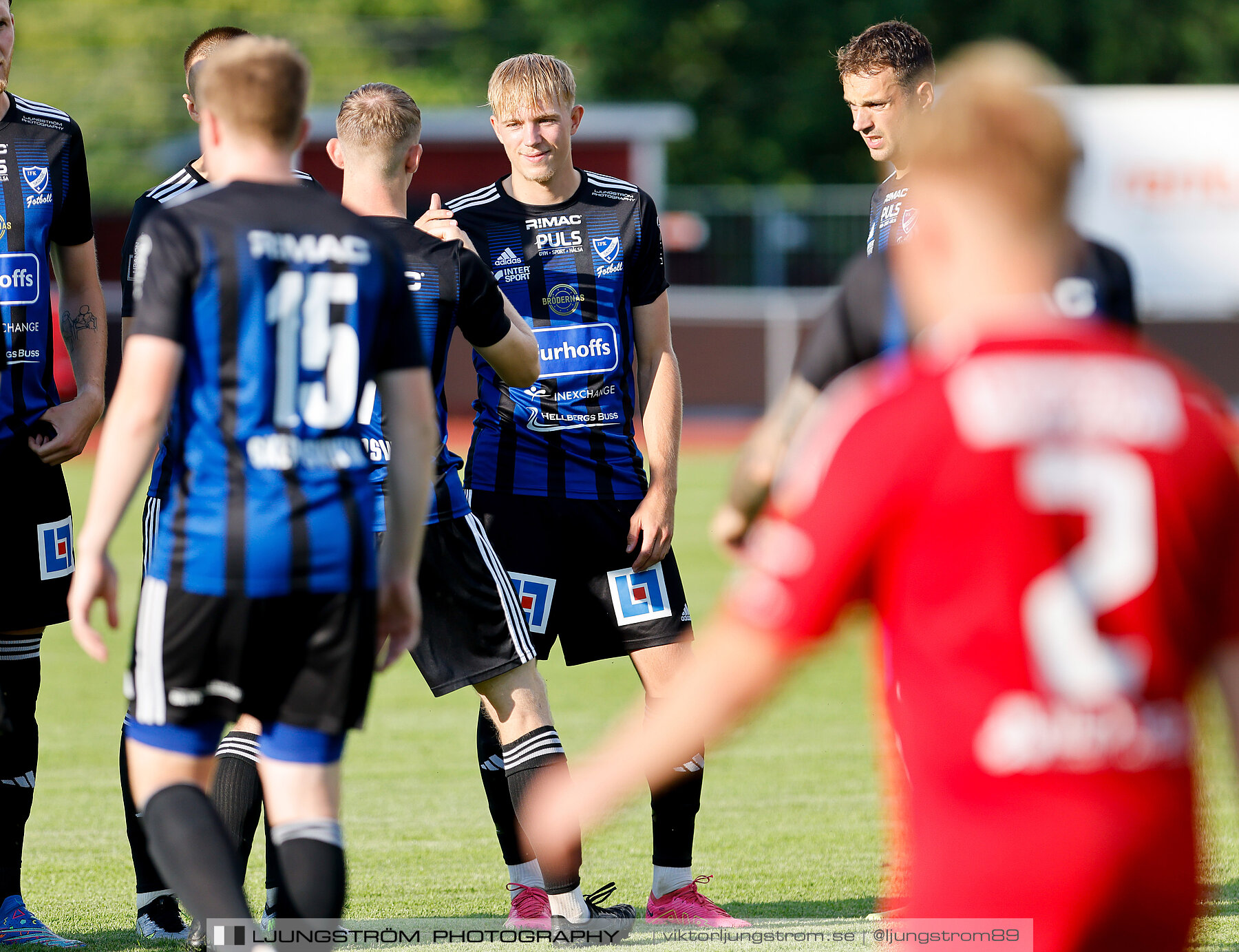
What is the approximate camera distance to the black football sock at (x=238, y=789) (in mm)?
4328

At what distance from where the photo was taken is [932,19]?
36531mm

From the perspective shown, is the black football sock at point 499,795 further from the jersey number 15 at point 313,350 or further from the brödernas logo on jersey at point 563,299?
the jersey number 15 at point 313,350

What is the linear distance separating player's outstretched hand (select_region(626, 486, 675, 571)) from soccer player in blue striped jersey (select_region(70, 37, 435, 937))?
5.92 ft

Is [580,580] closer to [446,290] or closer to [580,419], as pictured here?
[580,419]

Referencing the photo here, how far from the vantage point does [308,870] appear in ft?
10.0

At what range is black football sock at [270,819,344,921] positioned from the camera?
305cm

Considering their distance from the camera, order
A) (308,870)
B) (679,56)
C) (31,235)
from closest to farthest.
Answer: (308,870)
(31,235)
(679,56)

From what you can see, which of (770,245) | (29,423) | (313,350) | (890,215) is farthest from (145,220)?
(770,245)

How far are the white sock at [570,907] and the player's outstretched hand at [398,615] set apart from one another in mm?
1300

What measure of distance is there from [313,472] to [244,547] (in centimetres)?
19

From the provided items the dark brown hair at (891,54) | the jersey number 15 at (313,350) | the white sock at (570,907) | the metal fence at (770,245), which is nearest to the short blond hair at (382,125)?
the jersey number 15 at (313,350)

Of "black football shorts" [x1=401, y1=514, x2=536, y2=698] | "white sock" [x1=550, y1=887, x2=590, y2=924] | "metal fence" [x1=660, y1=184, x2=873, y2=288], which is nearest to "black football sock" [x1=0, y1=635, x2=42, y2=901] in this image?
"black football shorts" [x1=401, y1=514, x2=536, y2=698]

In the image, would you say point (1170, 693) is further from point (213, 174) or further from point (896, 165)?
point (896, 165)

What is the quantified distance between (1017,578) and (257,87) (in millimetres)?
1818
